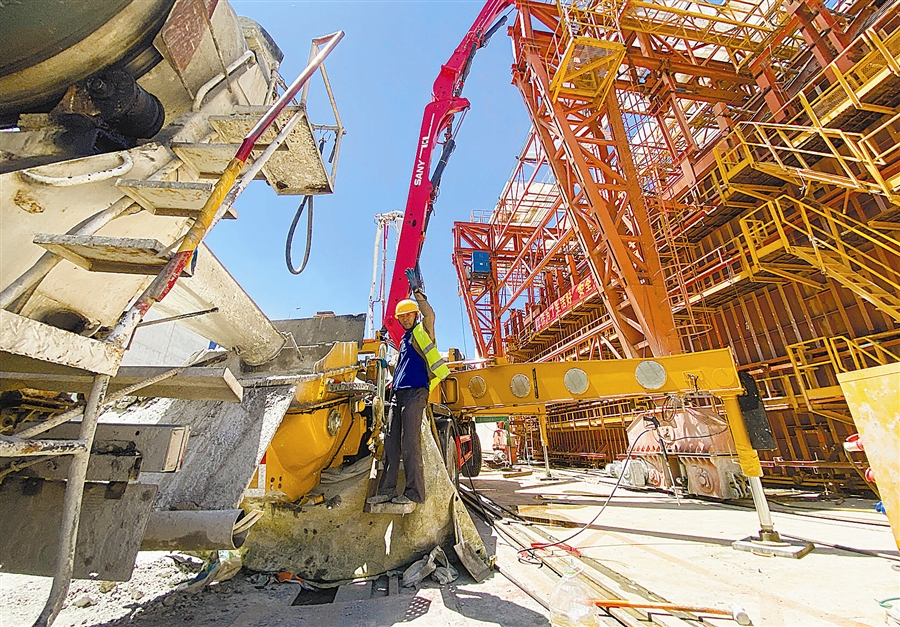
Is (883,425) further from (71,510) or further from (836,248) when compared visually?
(836,248)

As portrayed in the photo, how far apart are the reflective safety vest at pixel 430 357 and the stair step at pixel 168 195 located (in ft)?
6.81

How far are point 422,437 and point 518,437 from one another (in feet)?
49.8

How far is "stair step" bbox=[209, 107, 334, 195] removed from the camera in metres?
2.33

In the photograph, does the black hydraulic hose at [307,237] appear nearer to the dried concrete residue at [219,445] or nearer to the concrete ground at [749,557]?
the dried concrete residue at [219,445]

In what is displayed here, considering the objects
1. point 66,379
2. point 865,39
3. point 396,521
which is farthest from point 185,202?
point 865,39

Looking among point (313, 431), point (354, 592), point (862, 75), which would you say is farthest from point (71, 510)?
point (862, 75)

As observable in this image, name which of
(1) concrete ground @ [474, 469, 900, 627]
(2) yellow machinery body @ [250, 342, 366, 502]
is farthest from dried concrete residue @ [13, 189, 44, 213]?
(1) concrete ground @ [474, 469, 900, 627]

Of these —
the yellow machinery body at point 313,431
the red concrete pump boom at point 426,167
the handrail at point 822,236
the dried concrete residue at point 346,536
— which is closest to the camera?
the yellow machinery body at point 313,431

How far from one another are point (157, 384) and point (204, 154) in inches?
49.2

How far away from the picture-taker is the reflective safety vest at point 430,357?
3494 millimetres

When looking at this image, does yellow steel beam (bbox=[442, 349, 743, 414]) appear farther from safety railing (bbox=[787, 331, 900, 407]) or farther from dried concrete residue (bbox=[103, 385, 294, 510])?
safety railing (bbox=[787, 331, 900, 407])

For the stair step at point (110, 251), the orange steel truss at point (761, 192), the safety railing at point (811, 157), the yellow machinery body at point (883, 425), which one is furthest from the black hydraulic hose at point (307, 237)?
the safety railing at point (811, 157)

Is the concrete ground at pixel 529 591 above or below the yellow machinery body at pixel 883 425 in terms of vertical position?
below

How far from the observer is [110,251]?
1.46 m
